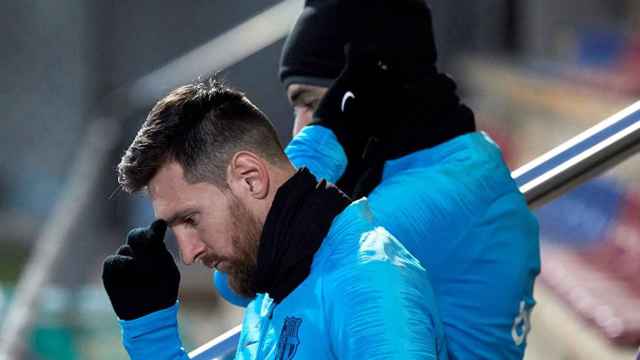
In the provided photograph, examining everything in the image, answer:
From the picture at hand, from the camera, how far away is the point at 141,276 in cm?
216

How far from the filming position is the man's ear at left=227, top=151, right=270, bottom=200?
2.02 metres

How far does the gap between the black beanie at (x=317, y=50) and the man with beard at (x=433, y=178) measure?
0.11m

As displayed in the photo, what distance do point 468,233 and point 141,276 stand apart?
0.62 m

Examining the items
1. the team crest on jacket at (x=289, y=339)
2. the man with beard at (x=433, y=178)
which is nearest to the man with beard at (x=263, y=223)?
the team crest on jacket at (x=289, y=339)

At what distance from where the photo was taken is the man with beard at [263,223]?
6.36 feet

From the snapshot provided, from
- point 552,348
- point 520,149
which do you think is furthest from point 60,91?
point 552,348

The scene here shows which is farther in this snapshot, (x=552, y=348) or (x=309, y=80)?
(x=552, y=348)

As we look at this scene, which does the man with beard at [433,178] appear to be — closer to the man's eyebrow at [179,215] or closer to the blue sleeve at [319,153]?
the blue sleeve at [319,153]

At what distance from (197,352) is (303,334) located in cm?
97

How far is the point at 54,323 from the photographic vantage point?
17.4 ft

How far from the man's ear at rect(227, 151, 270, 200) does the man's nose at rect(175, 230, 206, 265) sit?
0.10 meters

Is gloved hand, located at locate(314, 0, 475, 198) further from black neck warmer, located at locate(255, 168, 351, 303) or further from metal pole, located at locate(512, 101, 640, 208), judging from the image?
black neck warmer, located at locate(255, 168, 351, 303)

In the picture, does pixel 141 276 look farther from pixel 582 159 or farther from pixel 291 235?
pixel 582 159

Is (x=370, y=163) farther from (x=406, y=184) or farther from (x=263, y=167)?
(x=263, y=167)
